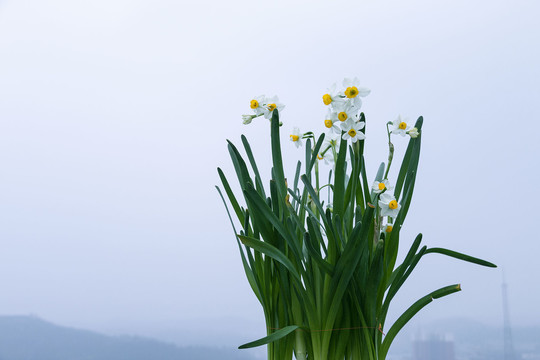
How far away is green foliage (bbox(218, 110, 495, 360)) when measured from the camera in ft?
3.30

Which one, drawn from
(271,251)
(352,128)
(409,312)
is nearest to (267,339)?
(271,251)

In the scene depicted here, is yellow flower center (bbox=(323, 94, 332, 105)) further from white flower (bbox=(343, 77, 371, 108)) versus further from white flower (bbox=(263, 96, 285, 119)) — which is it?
white flower (bbox=(263, 96, 285, 119))

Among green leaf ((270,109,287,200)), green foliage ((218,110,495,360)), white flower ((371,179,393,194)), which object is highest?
green leaf ((270,109,287,200))

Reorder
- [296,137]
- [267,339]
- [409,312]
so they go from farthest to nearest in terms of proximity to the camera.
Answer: [296,137] < [409,312] < [267,339]

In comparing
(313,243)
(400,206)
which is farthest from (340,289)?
(400,206)

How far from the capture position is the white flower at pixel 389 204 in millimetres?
1011

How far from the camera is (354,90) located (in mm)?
1018

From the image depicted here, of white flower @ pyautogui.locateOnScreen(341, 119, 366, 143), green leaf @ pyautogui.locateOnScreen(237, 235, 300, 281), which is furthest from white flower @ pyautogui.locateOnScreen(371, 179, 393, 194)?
green leaf @ pyautogui.locateOnScreen(237, 235, 300, 281)

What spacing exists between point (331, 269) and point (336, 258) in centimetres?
3

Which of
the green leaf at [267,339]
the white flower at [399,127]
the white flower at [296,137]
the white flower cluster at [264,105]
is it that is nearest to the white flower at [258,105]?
the white flower cluster at [264,105]

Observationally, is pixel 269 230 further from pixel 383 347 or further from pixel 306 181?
pixel 383 347

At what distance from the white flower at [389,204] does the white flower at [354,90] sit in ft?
0.62

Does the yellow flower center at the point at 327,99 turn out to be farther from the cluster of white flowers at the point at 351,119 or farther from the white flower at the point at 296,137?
the white flower at the point at 296,137

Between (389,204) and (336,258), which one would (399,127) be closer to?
(389,204)
